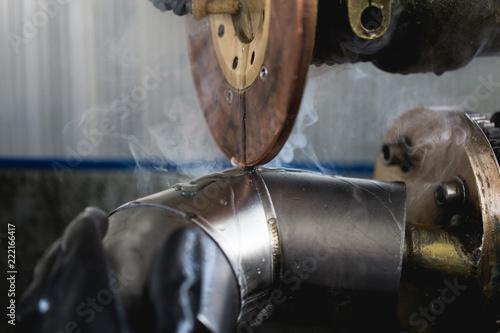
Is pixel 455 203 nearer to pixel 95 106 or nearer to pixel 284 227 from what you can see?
pixel 284 227

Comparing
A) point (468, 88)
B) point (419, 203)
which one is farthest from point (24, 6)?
point (468, 88)

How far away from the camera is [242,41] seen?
0.80 metres

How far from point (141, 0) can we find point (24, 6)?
714 mm

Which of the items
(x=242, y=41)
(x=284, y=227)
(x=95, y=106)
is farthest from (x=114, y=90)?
(x=284, y=227)

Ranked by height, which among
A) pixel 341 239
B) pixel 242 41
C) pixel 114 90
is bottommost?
pixel 341 239

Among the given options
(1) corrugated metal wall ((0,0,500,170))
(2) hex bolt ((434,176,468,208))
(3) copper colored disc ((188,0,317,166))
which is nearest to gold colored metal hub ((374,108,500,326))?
(2) hex bolt ((434,176,468,208))

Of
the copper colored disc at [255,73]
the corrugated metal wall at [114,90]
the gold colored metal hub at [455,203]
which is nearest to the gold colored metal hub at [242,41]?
the copper colored disc at [255,73]

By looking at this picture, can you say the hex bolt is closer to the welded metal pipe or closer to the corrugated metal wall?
the welded metal pipe

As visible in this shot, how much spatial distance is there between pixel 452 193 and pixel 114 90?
2.39m

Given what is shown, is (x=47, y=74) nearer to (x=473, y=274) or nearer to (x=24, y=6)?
(x=24, y=6)

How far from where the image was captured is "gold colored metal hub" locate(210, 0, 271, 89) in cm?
72

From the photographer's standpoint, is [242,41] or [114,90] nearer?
[242,41]

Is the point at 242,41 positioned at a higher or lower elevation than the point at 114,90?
higher

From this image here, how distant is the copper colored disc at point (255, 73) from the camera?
0.58 m
